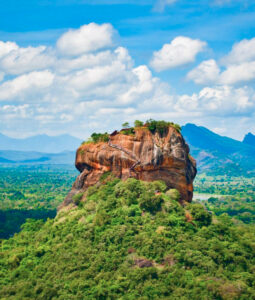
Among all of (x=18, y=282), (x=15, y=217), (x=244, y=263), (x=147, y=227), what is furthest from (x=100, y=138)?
(x=15, y=217)

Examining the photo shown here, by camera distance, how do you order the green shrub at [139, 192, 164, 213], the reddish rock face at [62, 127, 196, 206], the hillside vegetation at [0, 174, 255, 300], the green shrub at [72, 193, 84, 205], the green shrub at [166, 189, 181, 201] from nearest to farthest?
the hillside vegetation at [0, 174, 255, 300], the green shrub at [139, 192, 164, 213], the green shrub at [166, 189, 181, 201], the reddish rock face at [62, 127, 196, 206], the green shrub at [72, 193, 84, 205]

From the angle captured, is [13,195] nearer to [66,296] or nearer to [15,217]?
[15,217]

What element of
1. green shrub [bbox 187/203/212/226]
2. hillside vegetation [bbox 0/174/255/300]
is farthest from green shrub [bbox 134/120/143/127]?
green shrub [bbox 187/203/212/226]

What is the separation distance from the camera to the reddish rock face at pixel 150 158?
34.2 meters

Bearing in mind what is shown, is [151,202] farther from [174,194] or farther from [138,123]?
[138,123]

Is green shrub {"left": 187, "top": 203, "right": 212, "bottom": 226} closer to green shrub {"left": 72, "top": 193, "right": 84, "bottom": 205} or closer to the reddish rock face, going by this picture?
the reddish rock face

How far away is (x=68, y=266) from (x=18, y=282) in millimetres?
4322

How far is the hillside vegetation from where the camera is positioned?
24422mm

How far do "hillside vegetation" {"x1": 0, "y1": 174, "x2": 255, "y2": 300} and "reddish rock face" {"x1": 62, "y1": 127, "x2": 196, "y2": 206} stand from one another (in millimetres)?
1592

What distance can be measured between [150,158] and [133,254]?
395 inches

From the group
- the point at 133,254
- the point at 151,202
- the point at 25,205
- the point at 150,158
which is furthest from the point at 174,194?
the point at 25,205

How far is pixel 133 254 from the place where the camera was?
2714 centimetres

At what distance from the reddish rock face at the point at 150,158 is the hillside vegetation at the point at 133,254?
62.7 inches

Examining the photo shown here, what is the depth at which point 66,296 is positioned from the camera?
977 inches
